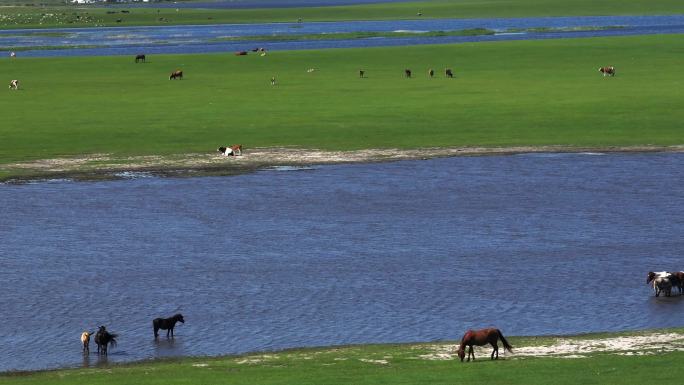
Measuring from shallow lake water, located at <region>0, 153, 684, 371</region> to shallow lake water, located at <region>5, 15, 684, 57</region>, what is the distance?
217 feet

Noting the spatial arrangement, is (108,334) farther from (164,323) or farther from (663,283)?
(663,283)

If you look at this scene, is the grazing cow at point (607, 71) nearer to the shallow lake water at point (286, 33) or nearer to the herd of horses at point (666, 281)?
the shallow lake water at point (286, 33)

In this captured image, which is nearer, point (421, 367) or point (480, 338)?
point (421, 367)

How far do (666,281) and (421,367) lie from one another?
26.0 ft

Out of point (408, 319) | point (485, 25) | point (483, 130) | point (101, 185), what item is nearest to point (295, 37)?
point (485, 25)

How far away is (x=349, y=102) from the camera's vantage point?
220ft

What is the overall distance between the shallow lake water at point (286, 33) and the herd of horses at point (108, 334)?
279 ft

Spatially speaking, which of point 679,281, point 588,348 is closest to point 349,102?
point 679,281

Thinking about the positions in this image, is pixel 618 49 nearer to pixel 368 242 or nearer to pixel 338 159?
pixel 338 159

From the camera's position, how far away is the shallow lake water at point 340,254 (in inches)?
1109

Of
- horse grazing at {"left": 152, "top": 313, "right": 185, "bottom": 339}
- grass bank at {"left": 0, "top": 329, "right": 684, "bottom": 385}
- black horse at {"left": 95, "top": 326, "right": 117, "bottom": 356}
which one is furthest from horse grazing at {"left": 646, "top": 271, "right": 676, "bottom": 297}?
Answer: black horse at {"left": 95, "top": 326, "right": 117, "bottom": 356}

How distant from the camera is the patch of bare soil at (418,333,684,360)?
25.1 m

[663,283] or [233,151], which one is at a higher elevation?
[233,151]

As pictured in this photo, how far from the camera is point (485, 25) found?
5827 inches
